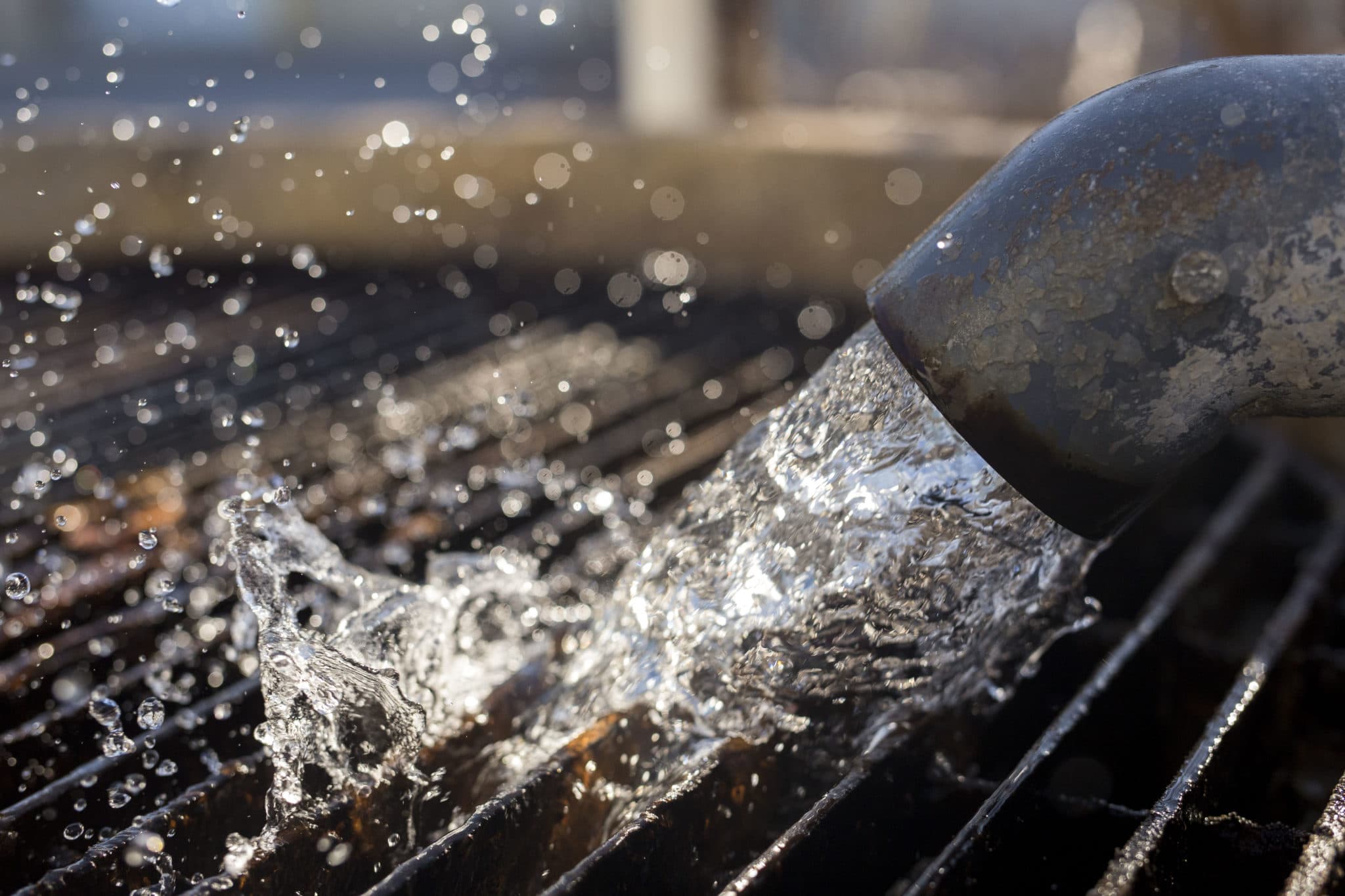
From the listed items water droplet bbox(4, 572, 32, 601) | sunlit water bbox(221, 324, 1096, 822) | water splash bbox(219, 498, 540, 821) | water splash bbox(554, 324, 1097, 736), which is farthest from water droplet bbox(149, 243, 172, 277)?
water splash bbox(554, 324, 1097, 736)

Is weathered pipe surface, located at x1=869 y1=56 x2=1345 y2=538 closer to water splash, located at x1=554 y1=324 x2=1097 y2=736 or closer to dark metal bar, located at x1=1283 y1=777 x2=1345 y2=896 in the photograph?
water splash, located at x1=554 y1=324 x2=1097 y2=736

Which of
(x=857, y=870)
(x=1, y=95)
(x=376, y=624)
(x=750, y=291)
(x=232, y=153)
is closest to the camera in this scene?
(x=857, y=870)

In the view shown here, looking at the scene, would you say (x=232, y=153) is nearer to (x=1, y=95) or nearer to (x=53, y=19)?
(x=1, y=95)

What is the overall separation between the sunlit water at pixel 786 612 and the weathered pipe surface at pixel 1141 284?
210 mm

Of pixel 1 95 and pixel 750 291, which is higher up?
pixel 1 95

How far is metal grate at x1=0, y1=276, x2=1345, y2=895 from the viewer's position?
1.54 meters

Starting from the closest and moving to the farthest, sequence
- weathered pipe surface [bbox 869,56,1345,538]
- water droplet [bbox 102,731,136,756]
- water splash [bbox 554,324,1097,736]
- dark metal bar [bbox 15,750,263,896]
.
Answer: weathered pipe surface [bbox 869,56,1345,538]
dark metal bar [bbox 15,750,263,896]
water splash [bbox 554,324,1097,736]
water droplet [bbox 102,731,136,756]

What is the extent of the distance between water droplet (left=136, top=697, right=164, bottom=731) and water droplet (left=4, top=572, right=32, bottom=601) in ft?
1.82

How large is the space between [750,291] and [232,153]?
2.24 metres

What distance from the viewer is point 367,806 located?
5.47ft

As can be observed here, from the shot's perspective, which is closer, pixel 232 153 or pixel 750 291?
pixel 750 291

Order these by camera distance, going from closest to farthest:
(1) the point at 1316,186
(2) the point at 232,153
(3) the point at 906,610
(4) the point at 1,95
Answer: (1) the point at 1316,186
(3) the point at 906,610
(2) the point at 232,153
(4) the point at 1,95

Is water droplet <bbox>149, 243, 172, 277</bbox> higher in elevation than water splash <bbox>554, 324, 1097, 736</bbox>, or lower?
higher

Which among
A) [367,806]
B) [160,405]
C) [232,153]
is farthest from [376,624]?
[232,153]
